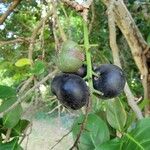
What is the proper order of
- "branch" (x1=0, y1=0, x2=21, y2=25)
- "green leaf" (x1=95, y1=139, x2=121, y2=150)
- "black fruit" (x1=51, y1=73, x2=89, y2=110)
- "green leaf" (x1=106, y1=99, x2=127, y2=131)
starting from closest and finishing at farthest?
"black fruit" (x1=51, y1=73, x2=89, y2=110) < "green leaf" (x1=95, y1=139, x2=121, y2=150) < "green leaf" (x1=106, y1=99, x2=127, y2=131) < "branch" (x1=0, y1=0, x2=21, y2=25)

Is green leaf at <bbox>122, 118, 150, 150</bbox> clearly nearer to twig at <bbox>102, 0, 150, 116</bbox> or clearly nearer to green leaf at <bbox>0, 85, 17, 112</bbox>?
green leaf at <bbox>0, 85, 17, 112</bbox>

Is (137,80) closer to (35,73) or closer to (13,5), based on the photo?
(13,5)

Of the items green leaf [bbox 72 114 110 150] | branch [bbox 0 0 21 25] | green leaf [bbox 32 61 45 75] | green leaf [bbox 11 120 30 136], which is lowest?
green leaf [bbox 11 120 30 136]

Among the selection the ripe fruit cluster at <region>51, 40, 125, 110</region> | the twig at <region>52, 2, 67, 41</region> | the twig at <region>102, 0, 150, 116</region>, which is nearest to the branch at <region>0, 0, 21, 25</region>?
the twig at <region>102, 0, 150, 116</region>

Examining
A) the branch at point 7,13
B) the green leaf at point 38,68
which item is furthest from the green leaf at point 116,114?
the branch at point 7,13

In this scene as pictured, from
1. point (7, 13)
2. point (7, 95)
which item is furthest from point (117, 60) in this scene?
point (7, 13)

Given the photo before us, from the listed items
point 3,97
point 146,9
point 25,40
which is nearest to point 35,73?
point 3,97

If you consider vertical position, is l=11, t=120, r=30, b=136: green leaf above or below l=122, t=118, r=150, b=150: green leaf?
below

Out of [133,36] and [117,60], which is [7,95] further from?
[133,36]
